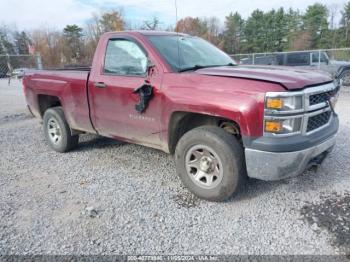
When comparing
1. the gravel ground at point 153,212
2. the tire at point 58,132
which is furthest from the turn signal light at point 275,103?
the tire at point 58,132

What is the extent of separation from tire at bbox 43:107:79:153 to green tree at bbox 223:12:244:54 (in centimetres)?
5559

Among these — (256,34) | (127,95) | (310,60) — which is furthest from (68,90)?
(256,34)

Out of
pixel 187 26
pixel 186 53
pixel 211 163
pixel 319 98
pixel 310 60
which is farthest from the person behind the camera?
pixel 310 60

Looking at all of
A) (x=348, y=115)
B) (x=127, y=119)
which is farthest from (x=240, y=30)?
(x=127, y=119)

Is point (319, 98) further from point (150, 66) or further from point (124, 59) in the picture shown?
point (124, 59)

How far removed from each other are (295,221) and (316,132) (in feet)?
3.02

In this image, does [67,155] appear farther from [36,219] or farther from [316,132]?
[316,132]

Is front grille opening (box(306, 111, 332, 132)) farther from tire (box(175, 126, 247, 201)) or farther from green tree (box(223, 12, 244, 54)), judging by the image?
green tree (box(223, 12, 244, 54))

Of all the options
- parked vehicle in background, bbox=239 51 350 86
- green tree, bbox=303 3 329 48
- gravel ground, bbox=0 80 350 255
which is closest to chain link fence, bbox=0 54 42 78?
parked vehicle in background, bbox=239 51 350 86

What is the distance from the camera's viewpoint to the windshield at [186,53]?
3905mm

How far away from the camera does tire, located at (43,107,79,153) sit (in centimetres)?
529

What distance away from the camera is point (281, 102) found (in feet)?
9.66

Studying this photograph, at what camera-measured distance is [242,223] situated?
10.3ft

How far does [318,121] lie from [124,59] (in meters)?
2.47
